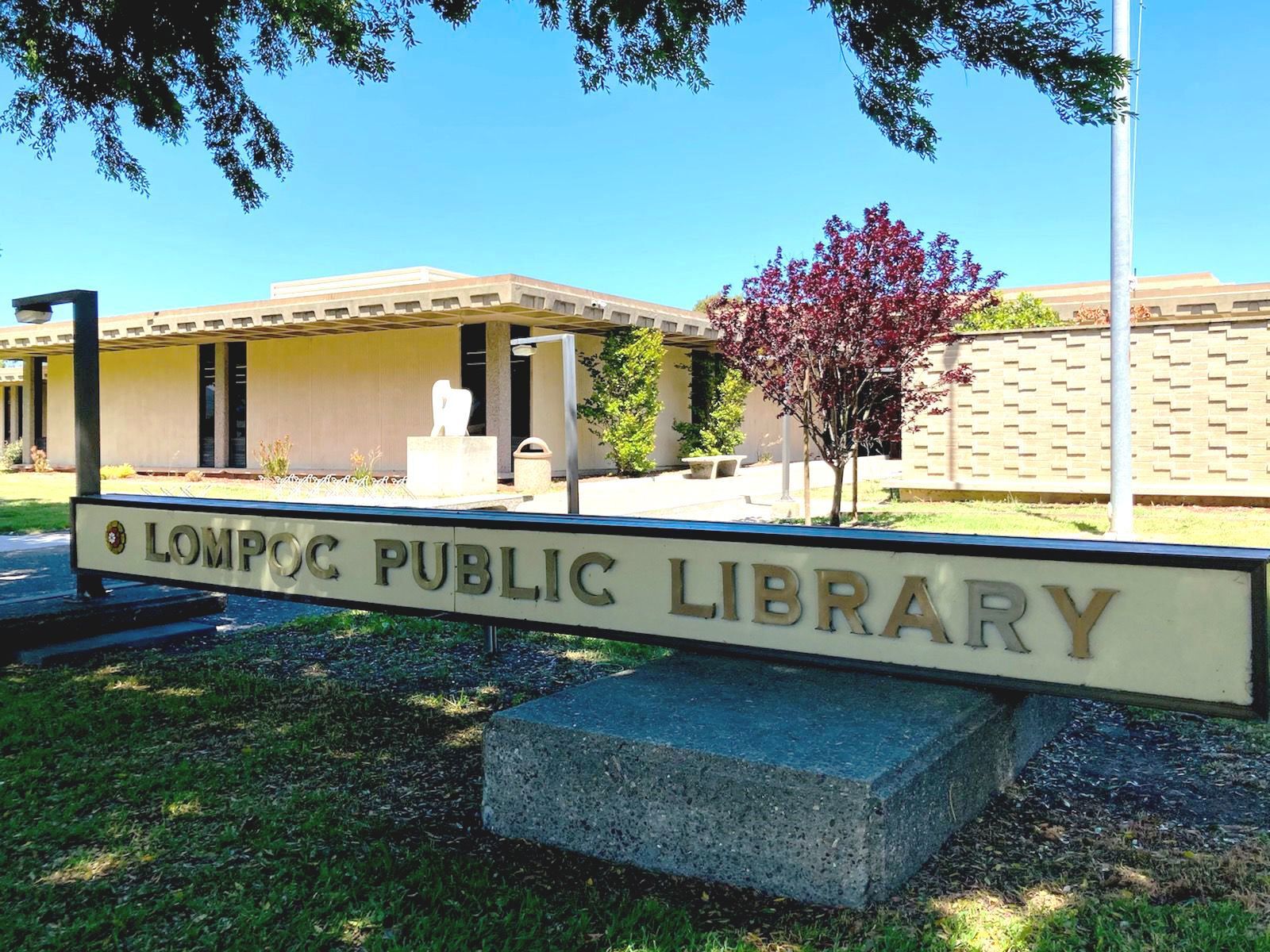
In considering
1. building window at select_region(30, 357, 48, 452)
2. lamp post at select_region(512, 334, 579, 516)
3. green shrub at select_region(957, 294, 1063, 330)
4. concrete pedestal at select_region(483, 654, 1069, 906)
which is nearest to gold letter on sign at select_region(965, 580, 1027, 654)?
concrete pedestal at select_region(483, 654, 1069, 906)

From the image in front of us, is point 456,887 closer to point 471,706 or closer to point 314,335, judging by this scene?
point 471,706

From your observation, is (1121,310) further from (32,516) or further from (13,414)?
(13,414)

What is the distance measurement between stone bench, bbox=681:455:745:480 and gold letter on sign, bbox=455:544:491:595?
60.0 ft

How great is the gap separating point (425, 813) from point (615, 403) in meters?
19.2

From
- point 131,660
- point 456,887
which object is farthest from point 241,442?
point 456,887

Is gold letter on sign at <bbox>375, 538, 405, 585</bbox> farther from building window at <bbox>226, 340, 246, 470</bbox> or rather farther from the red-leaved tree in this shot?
building window at <bbox>226, 340, 246, 470</bbox>

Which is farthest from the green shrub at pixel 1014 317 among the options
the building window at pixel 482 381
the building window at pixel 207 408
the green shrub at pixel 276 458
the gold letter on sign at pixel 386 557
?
the building window at pixel 207 408

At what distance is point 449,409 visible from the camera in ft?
58.6

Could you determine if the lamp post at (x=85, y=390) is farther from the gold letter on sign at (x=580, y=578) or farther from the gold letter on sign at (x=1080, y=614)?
the gold letter on sign at (x=1080, y=614)

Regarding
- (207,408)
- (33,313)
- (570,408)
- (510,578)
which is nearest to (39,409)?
(207,408)

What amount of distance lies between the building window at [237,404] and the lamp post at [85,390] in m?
20.9

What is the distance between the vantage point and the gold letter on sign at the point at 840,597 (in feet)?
11.3

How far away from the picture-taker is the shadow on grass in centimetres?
1384

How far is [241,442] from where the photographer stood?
26.7 m
